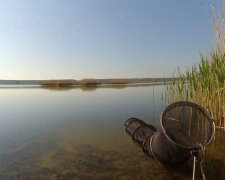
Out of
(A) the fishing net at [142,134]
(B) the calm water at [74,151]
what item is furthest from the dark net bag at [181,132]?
(A) the fishing net at [142,134]

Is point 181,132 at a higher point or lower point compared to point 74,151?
higher

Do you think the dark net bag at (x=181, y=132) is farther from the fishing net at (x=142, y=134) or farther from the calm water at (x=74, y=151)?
the fishing net at (x=142, y=134)

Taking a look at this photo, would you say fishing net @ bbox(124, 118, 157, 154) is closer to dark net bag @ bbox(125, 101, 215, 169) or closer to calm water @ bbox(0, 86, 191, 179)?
calm water @ bbox(0, 86, 191, 179)

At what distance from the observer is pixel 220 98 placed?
6.77 meters

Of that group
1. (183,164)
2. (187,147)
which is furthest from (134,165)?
(187,147)

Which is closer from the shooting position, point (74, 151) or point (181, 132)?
point (181, 132)

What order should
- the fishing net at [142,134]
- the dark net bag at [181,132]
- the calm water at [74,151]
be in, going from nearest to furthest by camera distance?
the dark net bag at [181,132] → the calm water at [74,151] → the fishing net at [142,134]

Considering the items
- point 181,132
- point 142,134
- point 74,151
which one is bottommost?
point 74,151

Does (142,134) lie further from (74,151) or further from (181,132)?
(181,132)

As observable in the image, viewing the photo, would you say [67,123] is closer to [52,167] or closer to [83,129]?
[83,129]

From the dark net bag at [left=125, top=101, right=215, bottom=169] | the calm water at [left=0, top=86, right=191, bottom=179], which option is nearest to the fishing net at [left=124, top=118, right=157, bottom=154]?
the calm water at [left=0, top=86, right=191, bottom=179]

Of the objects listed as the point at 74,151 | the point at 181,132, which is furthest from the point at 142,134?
the point at 181,132

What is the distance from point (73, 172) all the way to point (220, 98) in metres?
3.71

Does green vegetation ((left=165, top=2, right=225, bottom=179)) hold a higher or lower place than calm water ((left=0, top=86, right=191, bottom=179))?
higher
